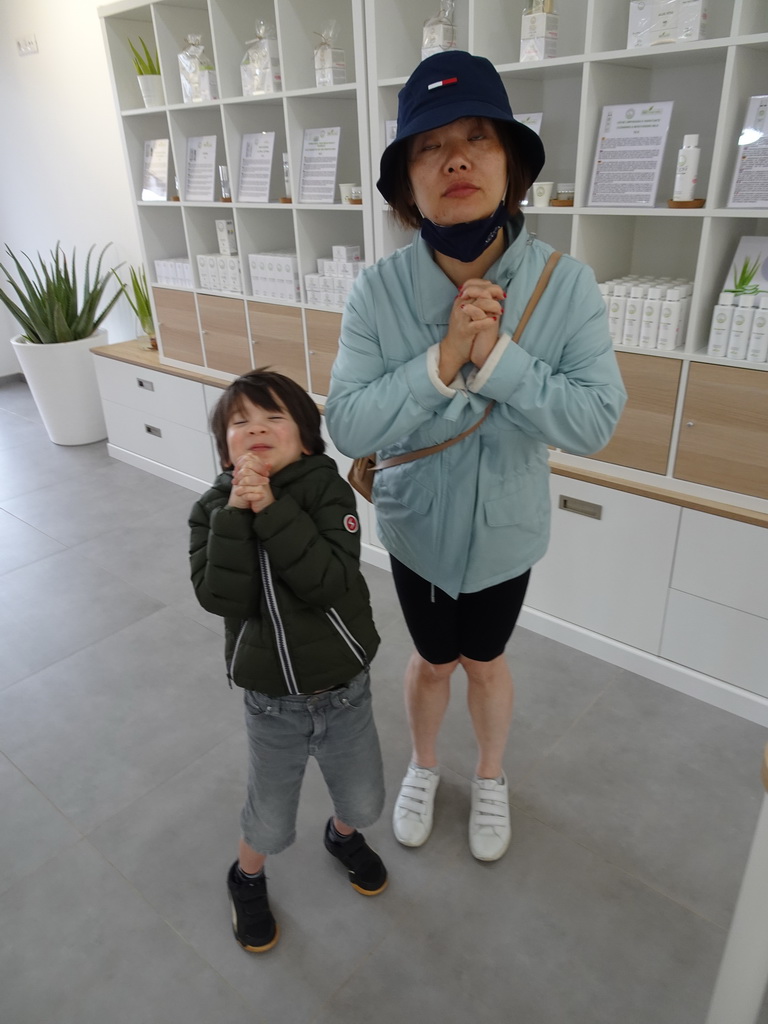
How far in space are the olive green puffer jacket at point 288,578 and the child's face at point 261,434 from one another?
3 cm

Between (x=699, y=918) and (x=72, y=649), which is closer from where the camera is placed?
(x=699, y=918)

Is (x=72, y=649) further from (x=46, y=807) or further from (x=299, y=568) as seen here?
(x=299, y=568)

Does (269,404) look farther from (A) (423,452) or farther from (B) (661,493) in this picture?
(B) (661,493)

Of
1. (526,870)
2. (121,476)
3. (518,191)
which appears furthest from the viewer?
(121,476)

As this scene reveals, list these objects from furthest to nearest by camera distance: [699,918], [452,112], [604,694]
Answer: [604,694], [699,918], [452,112]

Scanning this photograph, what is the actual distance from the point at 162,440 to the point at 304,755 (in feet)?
9.29

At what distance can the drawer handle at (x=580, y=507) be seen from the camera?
2.29 metres

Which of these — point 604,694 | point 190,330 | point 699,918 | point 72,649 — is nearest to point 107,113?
point 190,330

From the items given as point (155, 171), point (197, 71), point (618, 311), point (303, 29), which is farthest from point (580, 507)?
point (155, 171)

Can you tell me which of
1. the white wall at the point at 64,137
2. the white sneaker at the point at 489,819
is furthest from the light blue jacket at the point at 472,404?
the white wall at the point at 64,137

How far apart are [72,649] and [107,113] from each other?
322cm

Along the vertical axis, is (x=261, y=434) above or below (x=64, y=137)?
below

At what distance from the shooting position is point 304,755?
140 cm

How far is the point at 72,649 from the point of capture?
2.56 metres
